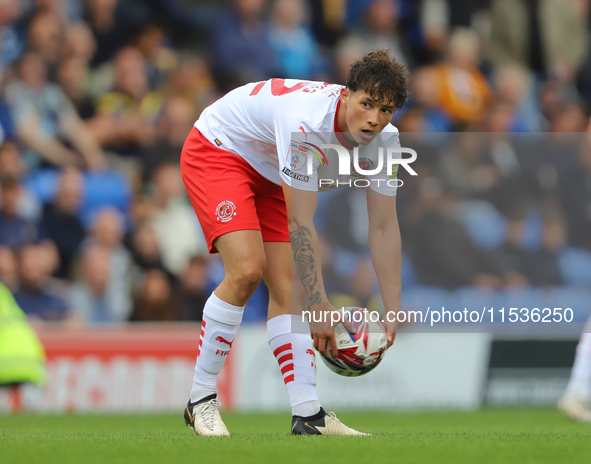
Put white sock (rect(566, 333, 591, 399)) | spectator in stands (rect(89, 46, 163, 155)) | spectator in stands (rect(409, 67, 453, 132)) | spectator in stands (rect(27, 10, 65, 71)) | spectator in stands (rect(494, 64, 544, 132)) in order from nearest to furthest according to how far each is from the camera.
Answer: white sock (rect(566, 333, 591, 399)) → spectator in stands (rect(27, 10, 65, 71)) → spectator in stands (rect(89, 46, 163, 155)) → spectator in stands (rect(409, 67, 453, 132)) → spectator in stands (rect(494, 64, 544, 132))

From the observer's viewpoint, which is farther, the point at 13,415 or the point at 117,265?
the point at 117,265

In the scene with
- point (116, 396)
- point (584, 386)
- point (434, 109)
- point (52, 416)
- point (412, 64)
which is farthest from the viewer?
point (412, 64)

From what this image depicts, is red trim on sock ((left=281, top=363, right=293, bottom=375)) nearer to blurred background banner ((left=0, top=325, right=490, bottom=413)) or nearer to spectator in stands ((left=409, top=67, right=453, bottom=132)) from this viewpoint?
blurred background banner ((left=0, top=325, right=490, bottom=413))

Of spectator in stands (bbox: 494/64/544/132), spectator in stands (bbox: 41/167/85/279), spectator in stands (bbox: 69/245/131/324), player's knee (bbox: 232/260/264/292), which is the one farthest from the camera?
spectator in stands (bbox: 494/64/544/132)

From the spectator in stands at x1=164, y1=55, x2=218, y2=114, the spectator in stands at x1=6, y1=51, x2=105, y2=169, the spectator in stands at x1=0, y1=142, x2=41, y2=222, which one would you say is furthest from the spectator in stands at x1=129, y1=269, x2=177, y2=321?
the spectator in stands at x1=164, y1=55, x2=218, y2=114

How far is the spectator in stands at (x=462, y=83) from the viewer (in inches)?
480

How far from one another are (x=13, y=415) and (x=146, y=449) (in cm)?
463

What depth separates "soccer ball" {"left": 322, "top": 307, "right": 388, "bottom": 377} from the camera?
14.7ft

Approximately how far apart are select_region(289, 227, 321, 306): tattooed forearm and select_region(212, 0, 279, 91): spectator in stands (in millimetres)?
7195

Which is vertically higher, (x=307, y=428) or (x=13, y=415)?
(x=307, y=428)

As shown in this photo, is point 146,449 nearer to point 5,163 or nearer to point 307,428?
point 307,428

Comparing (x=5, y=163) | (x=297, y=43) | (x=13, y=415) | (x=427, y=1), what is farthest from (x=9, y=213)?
(x=427, y=1)

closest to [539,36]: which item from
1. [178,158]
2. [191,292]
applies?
[178,158]

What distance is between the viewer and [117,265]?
9.36 metres
